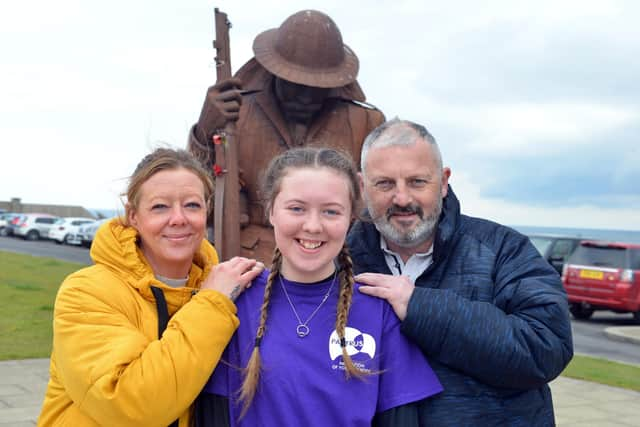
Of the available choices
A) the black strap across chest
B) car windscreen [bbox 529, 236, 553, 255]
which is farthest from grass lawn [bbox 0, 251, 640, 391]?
car windscreen [bbox 529, 236, 553, 255]

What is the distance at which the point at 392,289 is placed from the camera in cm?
219

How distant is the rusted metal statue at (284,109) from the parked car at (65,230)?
88.3 feet

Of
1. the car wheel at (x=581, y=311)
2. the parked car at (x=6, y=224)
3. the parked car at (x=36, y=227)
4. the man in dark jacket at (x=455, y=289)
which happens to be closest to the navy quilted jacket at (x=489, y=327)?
the man in dark jacket at (x=455, y=289)

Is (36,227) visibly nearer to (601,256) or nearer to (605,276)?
(601,256)

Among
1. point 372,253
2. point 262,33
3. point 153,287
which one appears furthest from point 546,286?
point 262,33

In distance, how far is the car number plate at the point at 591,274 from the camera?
42.8ft

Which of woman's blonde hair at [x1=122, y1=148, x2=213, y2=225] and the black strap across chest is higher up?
woman's blonde hair at [x1=122, y1=148, x2=213, y2=225]

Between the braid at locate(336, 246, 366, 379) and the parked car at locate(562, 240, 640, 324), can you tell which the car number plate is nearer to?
the parked car at locate(562, 240, 640, 324)

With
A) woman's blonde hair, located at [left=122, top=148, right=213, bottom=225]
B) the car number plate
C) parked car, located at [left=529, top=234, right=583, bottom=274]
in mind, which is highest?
woman's blonde hair, located at [left=122, top=148, right=213, bottom=225]

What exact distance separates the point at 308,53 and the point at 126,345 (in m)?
2.11

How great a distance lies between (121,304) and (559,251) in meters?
15.2

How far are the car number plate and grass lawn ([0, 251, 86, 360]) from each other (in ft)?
30.3

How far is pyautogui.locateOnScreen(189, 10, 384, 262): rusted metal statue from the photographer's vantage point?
3.62 meters

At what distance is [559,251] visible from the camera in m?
16.0
